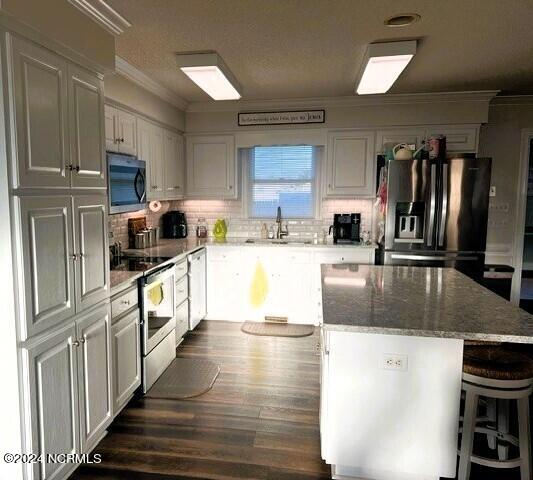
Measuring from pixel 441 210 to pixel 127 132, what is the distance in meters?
2.97

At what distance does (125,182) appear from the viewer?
324 centimetres

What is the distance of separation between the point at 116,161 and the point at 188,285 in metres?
1.44

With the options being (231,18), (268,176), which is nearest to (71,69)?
(231,18)

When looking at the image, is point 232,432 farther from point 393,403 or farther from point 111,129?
point 111,129

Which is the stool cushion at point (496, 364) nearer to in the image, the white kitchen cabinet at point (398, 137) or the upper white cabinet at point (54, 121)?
→ the upper white cabinet at point (54, 121)

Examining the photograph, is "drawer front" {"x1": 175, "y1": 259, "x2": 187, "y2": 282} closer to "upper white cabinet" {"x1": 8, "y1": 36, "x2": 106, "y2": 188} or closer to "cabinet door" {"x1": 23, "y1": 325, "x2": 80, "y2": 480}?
"upper white cabinet" {"x1": 8, "y1": 36, "x2": 106, "y2": 188}

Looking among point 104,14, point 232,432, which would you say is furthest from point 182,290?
point 104,14

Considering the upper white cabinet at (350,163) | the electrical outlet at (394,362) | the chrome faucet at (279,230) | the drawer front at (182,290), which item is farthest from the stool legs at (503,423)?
the chrome faucet at (279,230)

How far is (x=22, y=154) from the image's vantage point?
164cm

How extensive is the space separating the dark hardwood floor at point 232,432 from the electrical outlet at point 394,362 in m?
0.74

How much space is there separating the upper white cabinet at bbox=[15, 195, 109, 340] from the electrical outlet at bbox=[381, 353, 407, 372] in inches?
60.2

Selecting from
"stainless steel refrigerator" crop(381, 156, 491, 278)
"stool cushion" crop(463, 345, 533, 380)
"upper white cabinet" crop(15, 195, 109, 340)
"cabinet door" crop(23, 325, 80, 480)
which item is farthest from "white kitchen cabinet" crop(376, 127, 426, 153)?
"cabinet door" crop(23, 325, 80, 480)

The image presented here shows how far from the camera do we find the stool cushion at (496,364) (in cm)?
181

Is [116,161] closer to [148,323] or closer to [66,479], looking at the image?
[148,323]
